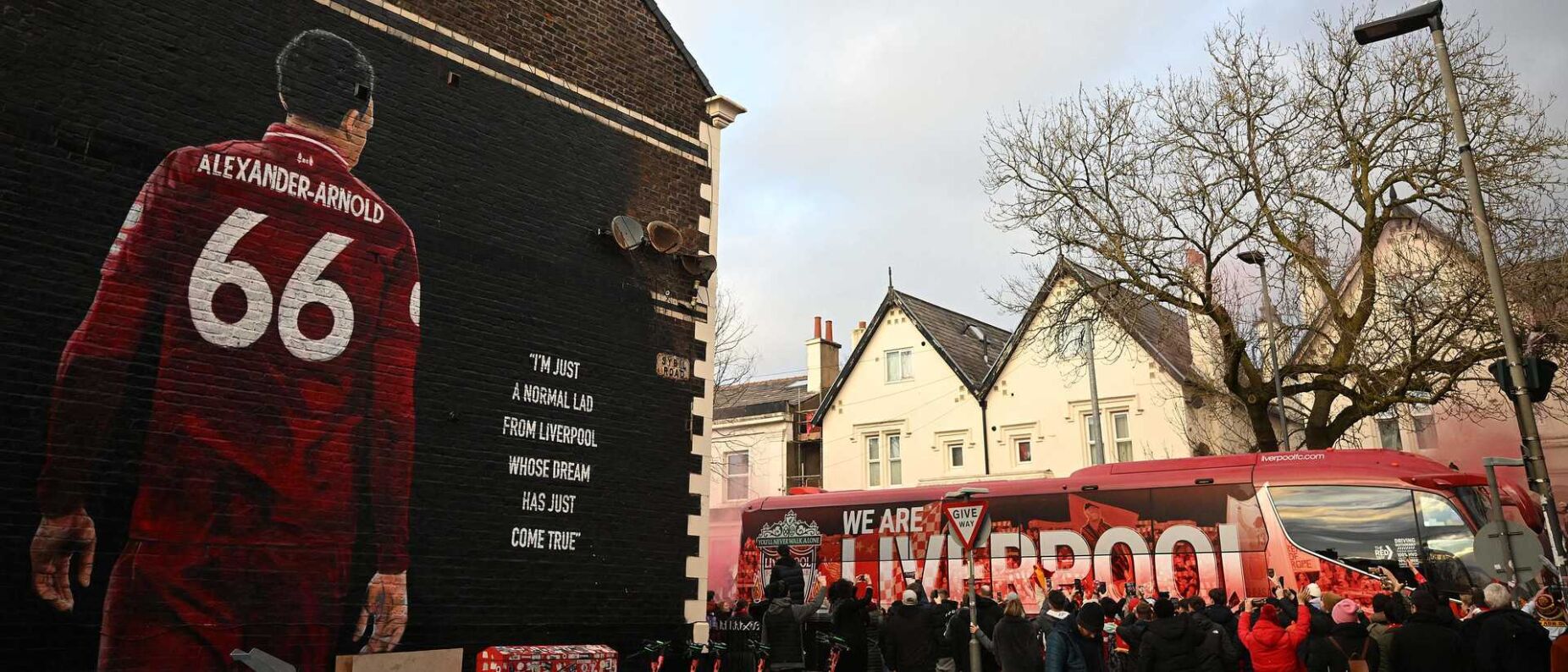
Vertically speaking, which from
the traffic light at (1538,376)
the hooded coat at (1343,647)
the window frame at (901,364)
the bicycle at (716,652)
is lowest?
the bicycle at (716,652)

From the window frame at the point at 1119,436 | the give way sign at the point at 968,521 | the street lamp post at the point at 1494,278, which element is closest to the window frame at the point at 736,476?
the window frame at the point at 1119,436

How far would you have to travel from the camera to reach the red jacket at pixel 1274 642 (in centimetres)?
1119

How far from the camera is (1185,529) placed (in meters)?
20.2

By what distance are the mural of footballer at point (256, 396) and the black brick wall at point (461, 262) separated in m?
0.15

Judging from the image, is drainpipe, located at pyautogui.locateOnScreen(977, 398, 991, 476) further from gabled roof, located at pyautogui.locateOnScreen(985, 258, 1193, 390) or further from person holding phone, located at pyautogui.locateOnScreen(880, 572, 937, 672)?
person holding phone, located at pyautogui.locateOnScreen(880, 572, 937, 672)

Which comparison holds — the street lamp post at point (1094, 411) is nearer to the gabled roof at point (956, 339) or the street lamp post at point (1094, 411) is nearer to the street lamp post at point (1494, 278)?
the gabled roof at point (956, 339)

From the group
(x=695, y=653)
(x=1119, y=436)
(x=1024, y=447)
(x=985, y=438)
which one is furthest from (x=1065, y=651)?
(x=985, y=438)

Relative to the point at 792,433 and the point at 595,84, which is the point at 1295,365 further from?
the point at 792,433

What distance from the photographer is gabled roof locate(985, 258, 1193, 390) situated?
73.5 feet

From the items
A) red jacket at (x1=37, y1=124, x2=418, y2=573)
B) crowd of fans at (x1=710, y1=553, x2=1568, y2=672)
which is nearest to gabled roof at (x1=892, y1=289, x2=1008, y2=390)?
crowd of fans at (x1=710, y1=553, x2=1568, y2=672)

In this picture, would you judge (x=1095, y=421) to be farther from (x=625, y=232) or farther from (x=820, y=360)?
(x=625, y=232)

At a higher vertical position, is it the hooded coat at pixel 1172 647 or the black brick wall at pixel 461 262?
the black brick wall at pixel 461 262

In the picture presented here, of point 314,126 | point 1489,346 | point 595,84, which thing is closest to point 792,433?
point 1489,346

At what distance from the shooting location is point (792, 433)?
40281mm
